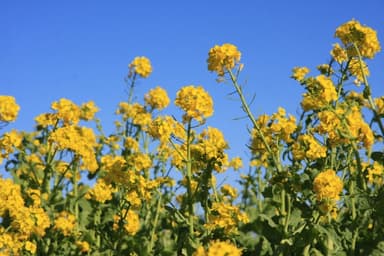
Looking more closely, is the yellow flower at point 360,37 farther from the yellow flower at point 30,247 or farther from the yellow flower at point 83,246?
the yellow flower at point 30,247

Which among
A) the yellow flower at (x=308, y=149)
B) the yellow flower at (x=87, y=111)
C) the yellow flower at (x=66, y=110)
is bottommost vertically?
the yellow flower at (x=308, y=149)

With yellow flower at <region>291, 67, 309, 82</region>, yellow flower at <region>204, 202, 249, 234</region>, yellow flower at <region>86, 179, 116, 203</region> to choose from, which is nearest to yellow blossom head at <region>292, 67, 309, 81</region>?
yellow flower at <region>291, 67, 309, 82</region>

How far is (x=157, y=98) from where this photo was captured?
326 inches

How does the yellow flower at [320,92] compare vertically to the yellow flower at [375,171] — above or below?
above

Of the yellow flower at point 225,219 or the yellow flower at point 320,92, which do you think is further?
the yellow flower at point 320,92

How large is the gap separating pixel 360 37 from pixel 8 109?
12.0 ft

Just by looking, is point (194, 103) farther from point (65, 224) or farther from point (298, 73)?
point (65, 224)

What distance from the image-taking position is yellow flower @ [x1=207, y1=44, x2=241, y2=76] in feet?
16.9

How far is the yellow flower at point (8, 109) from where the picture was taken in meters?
6.07

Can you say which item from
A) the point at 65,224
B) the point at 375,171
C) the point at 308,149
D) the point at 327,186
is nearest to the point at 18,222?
the point at 65,224

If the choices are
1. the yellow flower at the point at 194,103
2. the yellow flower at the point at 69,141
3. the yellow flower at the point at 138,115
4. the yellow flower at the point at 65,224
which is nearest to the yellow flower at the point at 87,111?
the yellow flower at the point at 138,115

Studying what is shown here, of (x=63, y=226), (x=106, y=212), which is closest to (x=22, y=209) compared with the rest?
(x=63, y=226)

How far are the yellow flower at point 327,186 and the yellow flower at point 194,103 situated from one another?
3.68ft

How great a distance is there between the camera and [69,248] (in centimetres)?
640
